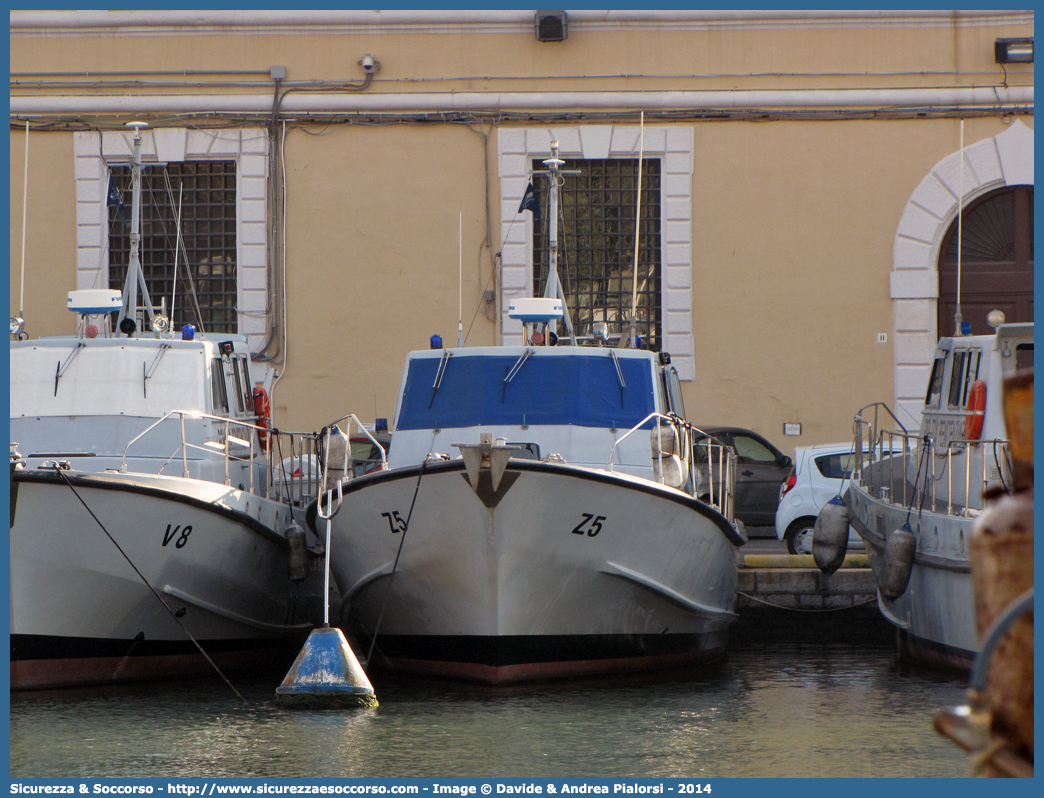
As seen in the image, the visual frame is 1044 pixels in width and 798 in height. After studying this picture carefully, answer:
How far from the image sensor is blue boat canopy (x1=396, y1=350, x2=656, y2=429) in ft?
33.8

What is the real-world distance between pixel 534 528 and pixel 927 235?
10868mm

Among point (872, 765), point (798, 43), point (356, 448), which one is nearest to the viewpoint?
point (872, 765)

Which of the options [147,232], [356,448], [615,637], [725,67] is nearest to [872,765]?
[615,637]

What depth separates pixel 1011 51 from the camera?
691 inches

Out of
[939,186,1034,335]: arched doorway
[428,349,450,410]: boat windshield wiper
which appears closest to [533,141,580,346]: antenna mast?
[428,349,450,410]: boat windshield wiper

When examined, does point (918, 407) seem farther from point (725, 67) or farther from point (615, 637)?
point (615, 637)

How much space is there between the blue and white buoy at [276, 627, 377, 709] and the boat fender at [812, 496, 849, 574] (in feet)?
14.7

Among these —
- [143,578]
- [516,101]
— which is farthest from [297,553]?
[516,101]

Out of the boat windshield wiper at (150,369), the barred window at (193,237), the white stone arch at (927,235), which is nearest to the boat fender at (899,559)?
the boat windshield wiper at (150,369)

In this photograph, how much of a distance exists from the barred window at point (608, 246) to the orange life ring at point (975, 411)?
8252mm

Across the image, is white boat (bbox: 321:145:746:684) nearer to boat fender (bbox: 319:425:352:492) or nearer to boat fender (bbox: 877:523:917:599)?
boat fender (bbox: 319:425:352:492)

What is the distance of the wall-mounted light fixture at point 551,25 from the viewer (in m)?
17.7

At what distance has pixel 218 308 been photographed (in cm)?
1847

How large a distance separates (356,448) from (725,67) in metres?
7.36
